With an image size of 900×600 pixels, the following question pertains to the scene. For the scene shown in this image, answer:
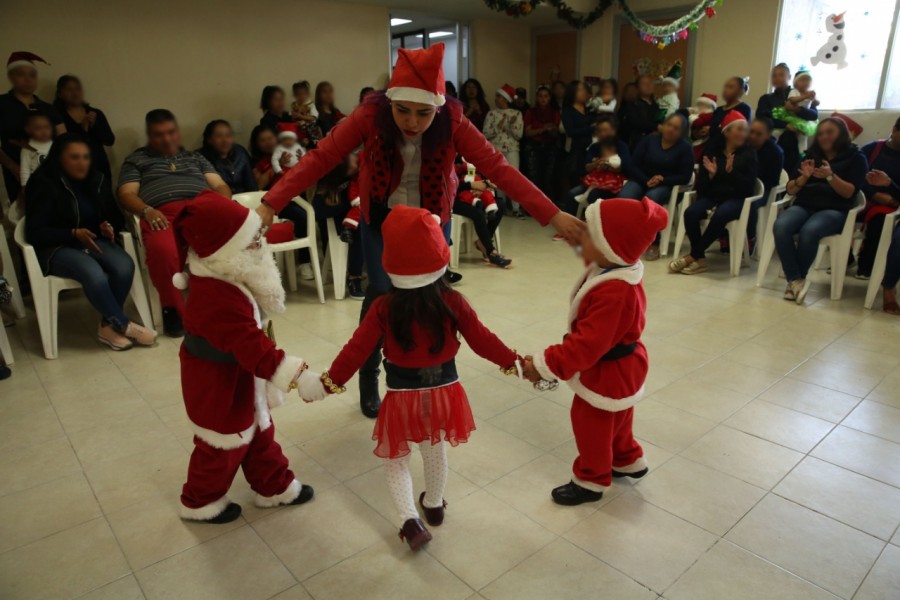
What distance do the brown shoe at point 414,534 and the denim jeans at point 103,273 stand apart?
224cm

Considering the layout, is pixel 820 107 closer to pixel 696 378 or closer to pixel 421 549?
pixel 696 378

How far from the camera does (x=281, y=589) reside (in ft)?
4.93

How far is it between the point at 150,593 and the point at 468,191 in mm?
3484

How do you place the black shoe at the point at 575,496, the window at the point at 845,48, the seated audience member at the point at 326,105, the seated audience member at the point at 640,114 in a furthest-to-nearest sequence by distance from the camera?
1. the seated audience member at the point at 640,114
2. the seated audience member at the point at 326,105
3. the window at the point at 845,48
4. the black shoe at the point at 575,496

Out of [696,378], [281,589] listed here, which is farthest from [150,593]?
[696,378]

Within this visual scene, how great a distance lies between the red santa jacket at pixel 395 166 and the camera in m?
1.79

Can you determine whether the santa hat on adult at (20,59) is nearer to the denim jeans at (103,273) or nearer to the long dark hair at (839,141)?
the denim jeans at (103,273)

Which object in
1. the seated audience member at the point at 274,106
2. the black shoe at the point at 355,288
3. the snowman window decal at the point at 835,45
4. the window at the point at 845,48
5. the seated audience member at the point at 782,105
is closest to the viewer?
the black shoe at the point at 355,288

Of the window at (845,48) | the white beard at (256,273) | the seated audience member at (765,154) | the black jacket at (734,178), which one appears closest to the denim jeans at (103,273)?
the white beard at (256,273)

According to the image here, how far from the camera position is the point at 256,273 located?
156 cm

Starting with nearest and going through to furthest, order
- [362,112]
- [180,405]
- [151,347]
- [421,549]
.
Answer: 1. [421,549]
2. [362,112]
3. [180,405]
4. [151,347]

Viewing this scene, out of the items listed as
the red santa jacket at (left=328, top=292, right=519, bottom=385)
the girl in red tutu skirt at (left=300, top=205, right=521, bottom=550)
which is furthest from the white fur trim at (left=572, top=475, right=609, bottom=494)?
the red santa jacket at (left=328, top=292, right=519, bottom=385)

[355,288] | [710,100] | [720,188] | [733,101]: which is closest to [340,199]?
[355,288]

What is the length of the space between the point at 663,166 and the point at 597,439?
11.2 feet
